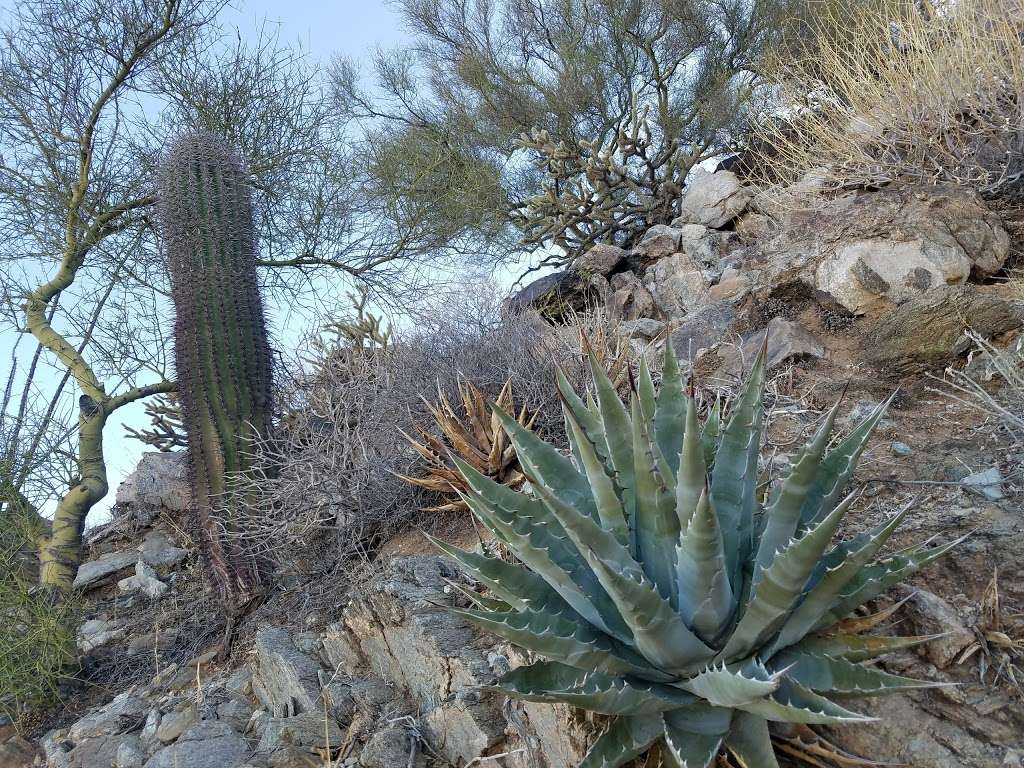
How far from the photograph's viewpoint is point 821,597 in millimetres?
2045

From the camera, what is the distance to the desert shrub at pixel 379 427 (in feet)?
15.6

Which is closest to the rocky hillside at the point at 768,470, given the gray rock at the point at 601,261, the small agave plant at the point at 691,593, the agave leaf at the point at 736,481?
the small agave plant at the point at 691,593

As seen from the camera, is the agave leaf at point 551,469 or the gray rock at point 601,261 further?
the gray rock at point 601,261

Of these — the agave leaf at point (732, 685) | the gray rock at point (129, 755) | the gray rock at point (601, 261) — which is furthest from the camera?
the gray rock at point (601, 261)

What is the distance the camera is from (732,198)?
9500 millimetres

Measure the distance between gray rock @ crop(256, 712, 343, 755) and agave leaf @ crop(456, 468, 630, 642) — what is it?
1.39m

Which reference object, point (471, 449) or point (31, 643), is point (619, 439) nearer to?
point (471, 449)

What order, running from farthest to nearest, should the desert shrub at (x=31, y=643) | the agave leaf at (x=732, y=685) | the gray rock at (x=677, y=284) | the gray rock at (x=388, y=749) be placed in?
the gray rock at (x=677, y=284) → the desert shrub at (x=31, y=643) → the gray rock at (x=388, y=749) → the agave leaf at (x=732, y=685)

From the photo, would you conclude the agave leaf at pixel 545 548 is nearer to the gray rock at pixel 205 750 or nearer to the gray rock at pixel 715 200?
the gray rock at pixel 205 750

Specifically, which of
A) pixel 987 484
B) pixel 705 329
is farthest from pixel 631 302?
pixel 987 484

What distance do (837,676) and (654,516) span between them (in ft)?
2.03

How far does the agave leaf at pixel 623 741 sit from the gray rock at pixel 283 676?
6.12 ft

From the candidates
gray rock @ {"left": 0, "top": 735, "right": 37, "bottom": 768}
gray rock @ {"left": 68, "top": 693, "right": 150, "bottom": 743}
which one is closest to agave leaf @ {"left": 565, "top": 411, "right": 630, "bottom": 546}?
gray rock @ {"left": 68, "top": 693, "right": 150, "bottom": 743}

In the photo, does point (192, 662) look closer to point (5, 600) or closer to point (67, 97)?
point (5, 600)
